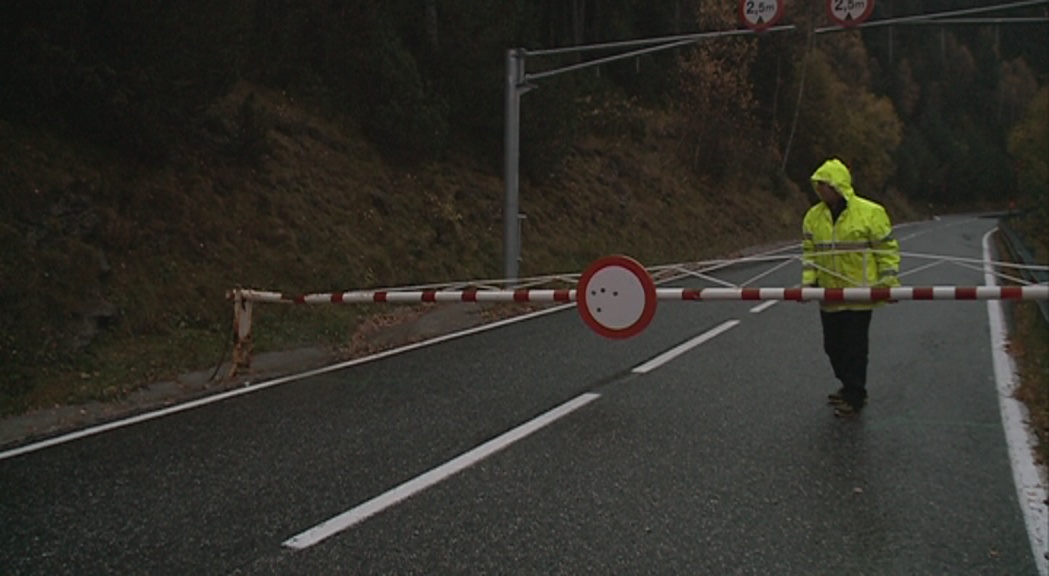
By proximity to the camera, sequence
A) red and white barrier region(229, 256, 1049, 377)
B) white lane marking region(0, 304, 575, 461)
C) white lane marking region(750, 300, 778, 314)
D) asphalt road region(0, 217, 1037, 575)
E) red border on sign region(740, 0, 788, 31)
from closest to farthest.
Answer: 1. asphalt road region(0, 217, 1037, 575)
2. red and white barrier region(229, 256, 1049, 377)
3. white lane marking region(0, 304, 575, 461)
4. red border on sign region(740, 0, 788, 31)
5. white lane marking region(750, 300, 778, 314)

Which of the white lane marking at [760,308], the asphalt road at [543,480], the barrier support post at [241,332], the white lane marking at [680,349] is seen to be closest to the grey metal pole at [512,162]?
the white lane marking at [760,308]

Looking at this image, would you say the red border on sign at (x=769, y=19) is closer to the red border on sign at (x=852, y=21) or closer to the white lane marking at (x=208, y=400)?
the red border on sign at (x=852, y=21)

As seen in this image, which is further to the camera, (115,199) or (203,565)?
(115,199)

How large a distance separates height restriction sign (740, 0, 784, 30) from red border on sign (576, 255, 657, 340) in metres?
7.83

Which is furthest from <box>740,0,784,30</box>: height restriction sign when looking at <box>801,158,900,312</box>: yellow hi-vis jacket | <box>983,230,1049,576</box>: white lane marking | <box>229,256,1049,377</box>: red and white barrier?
<box>229,256,1049,377</box>: red and white barrier

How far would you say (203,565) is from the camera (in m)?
4.59

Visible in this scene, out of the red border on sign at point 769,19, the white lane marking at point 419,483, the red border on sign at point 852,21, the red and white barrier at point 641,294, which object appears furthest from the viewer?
the red border on sign at point 769,19

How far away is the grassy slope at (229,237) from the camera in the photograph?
10.3 meters

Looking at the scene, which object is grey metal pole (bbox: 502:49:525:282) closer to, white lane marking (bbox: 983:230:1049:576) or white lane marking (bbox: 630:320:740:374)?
white lane marking (bbox: 630:320:740:374)

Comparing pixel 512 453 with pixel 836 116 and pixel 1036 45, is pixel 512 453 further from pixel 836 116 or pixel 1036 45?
pixel 1036 45

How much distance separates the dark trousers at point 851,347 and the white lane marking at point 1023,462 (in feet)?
3.78

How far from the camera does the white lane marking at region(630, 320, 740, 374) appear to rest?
399 inches

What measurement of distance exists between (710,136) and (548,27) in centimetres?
809

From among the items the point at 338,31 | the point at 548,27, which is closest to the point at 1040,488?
the point at 338,31
